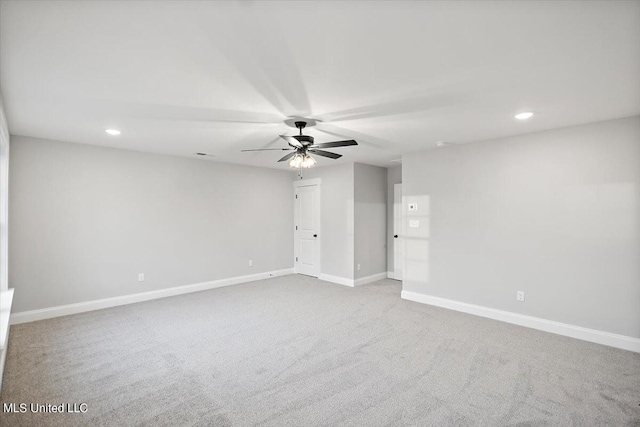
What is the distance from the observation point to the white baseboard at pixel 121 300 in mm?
4168

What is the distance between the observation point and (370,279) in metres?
6.41

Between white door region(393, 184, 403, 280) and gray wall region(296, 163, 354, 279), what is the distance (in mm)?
1081

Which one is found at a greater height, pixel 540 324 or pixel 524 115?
pixel 524 115

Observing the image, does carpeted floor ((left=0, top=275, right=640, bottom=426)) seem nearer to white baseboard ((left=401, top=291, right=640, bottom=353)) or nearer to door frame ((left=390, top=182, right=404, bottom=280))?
white baseboard ((left=401, top=291, right=640, bottom=353))

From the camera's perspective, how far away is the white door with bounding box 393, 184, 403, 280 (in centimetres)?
658

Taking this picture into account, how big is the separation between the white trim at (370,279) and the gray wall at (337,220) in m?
0.17

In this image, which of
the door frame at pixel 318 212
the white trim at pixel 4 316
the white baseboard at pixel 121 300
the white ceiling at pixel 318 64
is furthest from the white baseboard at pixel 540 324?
the white trim at pixel 4 316

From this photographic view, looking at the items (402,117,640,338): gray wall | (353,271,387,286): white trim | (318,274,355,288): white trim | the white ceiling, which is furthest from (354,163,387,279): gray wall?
the white ceiling

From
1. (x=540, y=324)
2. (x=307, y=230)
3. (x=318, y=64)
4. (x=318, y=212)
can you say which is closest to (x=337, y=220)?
(x=318, y=212)

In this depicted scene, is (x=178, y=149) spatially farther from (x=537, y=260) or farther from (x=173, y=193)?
(x=537, y=260)

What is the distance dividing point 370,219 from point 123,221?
439 centimetres

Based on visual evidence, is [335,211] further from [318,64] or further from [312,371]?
[318,64]

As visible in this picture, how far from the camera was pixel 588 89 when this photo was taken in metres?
2.60

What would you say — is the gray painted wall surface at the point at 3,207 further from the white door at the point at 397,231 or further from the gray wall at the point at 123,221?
the white door at the point at 397,231
